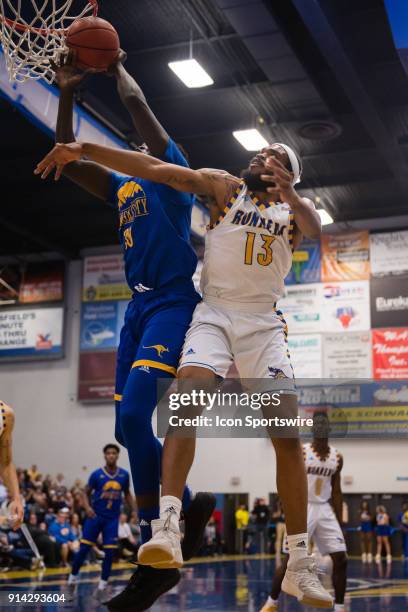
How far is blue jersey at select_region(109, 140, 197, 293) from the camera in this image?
501 centimetres

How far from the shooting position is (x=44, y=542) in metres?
16.3

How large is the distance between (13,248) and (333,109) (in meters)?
13.7

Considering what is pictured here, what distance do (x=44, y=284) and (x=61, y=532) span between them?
39.6 feet

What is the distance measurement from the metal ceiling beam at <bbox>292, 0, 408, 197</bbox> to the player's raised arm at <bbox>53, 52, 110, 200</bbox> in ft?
30.5

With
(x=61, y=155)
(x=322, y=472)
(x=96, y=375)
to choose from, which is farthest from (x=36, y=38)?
(x=96, y=375)

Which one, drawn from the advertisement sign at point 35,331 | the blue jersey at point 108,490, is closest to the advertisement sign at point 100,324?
the advertisement sign at point 35,331

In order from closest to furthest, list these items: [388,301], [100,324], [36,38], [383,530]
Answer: [36,38] < [383,530] < [388,301] < [100,324]

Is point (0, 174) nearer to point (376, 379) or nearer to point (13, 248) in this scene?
point (13, 248)

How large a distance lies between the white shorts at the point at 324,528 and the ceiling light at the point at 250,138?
1029 centimetres


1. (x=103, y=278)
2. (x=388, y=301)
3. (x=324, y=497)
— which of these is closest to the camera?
Result: (x=324, y=497)

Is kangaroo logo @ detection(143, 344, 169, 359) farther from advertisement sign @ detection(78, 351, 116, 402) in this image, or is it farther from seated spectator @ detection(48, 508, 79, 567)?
advertisement sign @ detection(78, 351, 116, 402)

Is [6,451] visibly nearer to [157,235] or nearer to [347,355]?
[157,235]

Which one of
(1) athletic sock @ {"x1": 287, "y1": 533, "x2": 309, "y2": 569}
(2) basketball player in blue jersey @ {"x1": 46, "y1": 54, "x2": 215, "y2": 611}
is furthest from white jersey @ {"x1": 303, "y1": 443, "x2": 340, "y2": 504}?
(1) athletic sock @ {"x1": 287, "y1": 533, "x2": 309, "y2": 569}

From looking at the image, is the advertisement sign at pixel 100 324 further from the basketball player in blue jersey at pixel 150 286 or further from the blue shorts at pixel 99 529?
the basketball player in blue jersey at pixel 150 286
